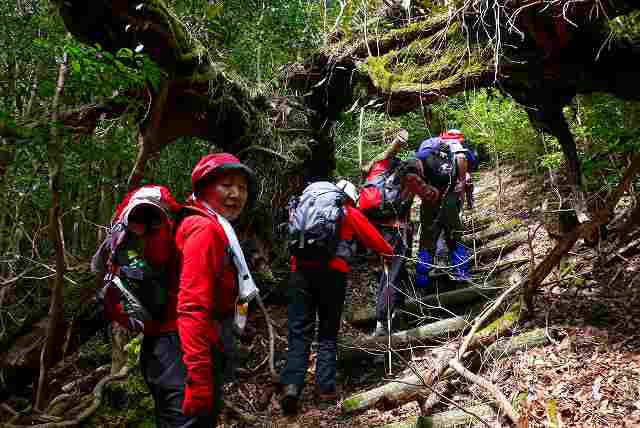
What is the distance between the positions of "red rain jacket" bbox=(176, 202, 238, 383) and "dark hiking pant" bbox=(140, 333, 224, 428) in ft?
0.57

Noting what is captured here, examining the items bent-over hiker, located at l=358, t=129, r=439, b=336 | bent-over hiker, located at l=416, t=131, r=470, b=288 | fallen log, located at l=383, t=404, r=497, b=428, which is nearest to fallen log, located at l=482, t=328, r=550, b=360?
fallen log, located at l=383, t=404, r=497, b=428

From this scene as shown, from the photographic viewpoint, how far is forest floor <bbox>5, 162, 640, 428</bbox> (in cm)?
377

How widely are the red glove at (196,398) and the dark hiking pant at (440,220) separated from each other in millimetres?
4951

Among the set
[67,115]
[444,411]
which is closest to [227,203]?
[444,411]

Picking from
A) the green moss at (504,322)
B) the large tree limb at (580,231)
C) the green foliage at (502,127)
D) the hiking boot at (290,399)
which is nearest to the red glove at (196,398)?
the hiking boot at (290,399)

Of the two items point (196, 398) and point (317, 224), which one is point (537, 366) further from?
point (196, 398)

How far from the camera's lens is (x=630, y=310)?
4750mm

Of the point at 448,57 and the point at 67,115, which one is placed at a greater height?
the point at 448,57

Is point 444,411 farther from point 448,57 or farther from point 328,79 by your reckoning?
point 328,79

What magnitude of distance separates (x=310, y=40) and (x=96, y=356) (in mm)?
5945

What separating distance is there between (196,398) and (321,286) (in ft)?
9.00

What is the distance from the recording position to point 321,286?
5.25 metres

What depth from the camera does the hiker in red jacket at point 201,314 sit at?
2.66m

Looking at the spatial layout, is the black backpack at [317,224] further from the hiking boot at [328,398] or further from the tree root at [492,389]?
the tree root at [492,389]
